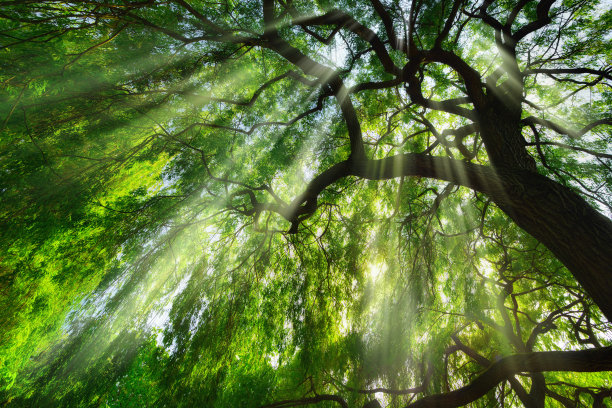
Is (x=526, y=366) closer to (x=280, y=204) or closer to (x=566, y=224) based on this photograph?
(x=566, y=224)

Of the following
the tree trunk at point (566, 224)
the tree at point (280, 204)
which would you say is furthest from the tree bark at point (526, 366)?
the tree trunk at point (566, 224)

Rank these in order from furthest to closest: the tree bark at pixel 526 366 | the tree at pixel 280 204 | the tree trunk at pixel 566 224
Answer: the tree at pixel 280 204
the tree trunk at pixel 566 224
the tree bark at pixel 526 366

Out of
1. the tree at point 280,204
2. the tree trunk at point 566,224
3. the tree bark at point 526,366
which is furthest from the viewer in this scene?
the tree at point 280,204

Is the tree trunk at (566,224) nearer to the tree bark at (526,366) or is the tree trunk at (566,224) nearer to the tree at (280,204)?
the tree at (280,204)

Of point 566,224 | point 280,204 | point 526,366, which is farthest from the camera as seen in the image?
point 280,204

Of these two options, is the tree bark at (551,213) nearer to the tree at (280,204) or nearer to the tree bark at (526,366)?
the tree at (280,204)

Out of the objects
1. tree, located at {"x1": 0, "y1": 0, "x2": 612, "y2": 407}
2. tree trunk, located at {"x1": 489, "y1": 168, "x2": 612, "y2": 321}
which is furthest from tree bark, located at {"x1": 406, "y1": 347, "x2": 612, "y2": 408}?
tree trunk, located at {"x1": 489, "y1": 168, "x2": 612, "y2": 321}

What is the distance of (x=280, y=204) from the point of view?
112 inches

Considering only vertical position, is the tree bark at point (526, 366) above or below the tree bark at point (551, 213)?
below

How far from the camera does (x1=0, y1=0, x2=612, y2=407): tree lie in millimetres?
1924

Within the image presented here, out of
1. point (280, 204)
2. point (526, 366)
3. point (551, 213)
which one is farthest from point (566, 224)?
point (280, 204)

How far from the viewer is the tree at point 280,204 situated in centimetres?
192

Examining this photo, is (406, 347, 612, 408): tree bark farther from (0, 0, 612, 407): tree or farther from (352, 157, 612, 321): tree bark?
(352, 157, 612, 321): tree bark

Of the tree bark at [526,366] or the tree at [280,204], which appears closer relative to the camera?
the tree bark at [526,366]
